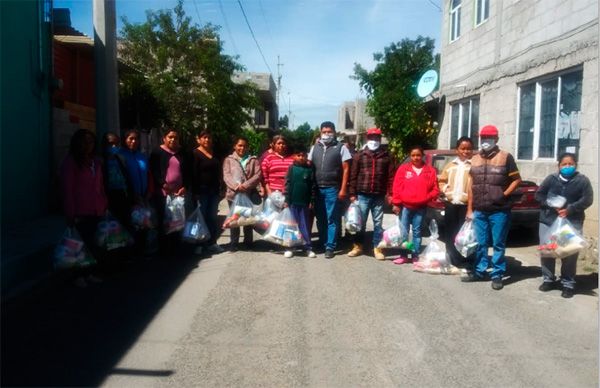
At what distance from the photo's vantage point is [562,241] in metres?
6.06

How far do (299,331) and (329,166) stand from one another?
137 inches

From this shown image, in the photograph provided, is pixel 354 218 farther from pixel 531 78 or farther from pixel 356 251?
pixel 531 78

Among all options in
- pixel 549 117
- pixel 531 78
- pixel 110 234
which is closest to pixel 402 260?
pixel 110 234

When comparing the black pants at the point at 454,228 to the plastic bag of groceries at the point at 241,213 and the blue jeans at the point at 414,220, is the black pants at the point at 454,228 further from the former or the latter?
the plastic bag of groceries at the point at 241,213

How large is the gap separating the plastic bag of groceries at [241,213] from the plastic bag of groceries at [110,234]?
1.67 meters

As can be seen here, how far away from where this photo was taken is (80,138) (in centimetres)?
615

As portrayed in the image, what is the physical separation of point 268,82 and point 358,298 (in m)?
43.9

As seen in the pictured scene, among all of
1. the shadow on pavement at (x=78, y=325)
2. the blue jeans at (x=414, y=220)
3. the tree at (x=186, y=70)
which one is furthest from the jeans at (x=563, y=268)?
the tree at (x=186, y=70)

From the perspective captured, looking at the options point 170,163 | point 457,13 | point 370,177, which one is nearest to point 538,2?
point 457,13

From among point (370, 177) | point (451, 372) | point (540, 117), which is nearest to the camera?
point (451, 372)

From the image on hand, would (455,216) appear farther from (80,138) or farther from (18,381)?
(18,381)

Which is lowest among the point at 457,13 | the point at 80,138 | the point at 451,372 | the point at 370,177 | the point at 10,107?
the point at 451,372

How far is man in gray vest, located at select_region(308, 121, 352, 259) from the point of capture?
7.93 m

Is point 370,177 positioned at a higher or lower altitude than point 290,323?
higher
